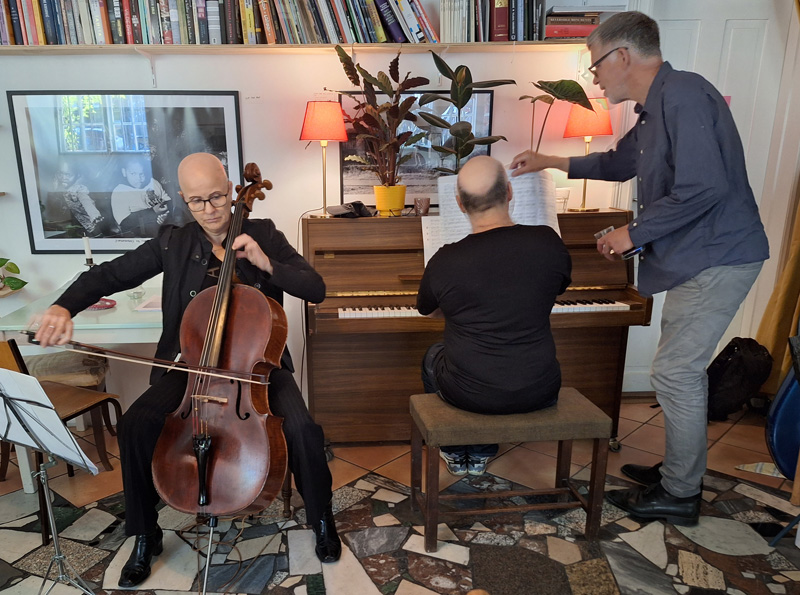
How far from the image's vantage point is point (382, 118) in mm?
2820

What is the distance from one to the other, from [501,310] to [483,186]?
1.22ft

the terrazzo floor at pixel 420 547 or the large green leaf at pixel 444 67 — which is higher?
the large green leaf at pixel 444 67

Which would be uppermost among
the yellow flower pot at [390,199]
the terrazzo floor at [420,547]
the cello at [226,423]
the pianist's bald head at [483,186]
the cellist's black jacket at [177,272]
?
the pianist's bald head at [483,186]

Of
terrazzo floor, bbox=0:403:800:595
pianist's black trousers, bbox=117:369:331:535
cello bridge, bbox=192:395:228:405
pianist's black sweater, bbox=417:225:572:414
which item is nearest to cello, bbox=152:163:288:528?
cello bridge, bbox=192:395:228:405

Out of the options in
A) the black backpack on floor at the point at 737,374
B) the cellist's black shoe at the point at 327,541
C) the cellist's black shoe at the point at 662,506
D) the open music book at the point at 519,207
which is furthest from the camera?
the black backpack on floor at the point at 737,374

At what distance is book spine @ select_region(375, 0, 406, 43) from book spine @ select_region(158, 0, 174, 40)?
0.92m

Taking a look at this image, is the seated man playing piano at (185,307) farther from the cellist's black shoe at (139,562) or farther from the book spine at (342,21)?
the book spine at (342,21)

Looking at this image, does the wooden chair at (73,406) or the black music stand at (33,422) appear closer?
the black music stand at (33,422)

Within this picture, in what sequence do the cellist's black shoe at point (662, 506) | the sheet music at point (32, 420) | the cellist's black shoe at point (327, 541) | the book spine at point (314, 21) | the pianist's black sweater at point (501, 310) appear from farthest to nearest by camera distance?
the book spine at point (314, 21)
the cellist's black shoe at point (662, 506)
the cellist's black shoe at point (327, 541)
the pianist's black sweater at point (501, 310)
the sheet music at point (32, 420)

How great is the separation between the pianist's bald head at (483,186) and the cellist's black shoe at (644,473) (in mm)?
1317

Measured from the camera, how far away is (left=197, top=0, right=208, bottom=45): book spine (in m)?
2.63

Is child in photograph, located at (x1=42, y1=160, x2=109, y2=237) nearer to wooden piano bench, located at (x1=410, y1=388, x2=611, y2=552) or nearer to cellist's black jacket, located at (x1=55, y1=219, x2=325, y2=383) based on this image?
cellist's black jacket, located at (x1=55, y1=219, x2=325, y2=383)

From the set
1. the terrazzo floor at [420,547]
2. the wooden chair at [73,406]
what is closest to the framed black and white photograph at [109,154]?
the wooden chair at [73,406]

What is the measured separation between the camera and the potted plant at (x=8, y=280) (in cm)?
275
